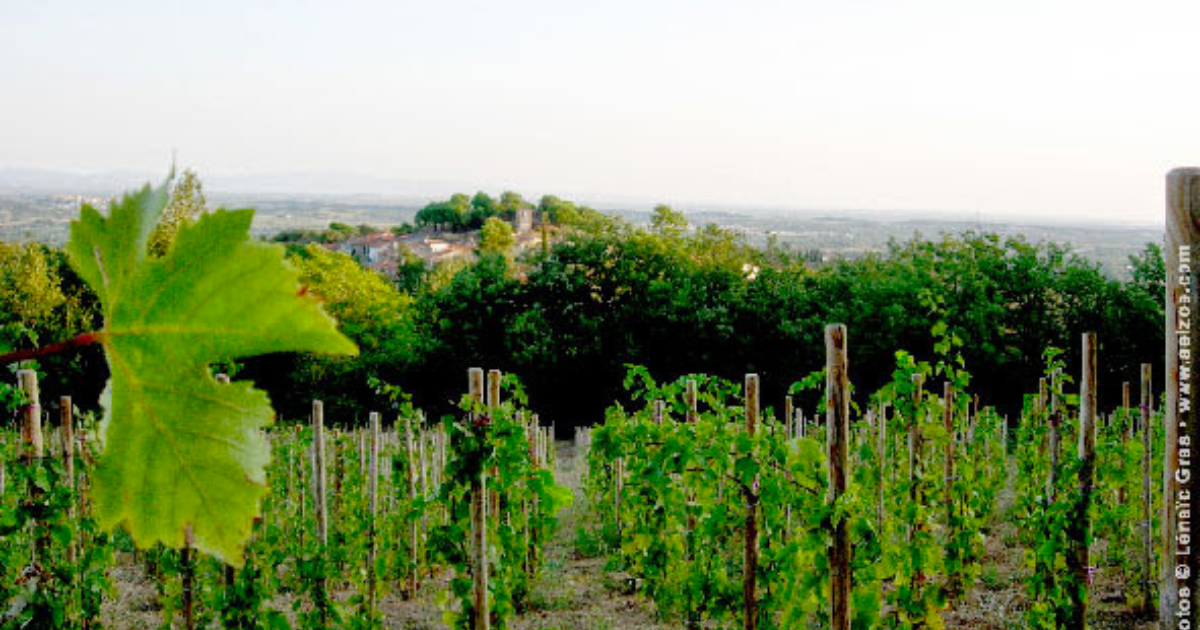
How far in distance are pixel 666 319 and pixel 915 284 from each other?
5.69m

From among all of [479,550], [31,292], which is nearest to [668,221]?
[31,292]

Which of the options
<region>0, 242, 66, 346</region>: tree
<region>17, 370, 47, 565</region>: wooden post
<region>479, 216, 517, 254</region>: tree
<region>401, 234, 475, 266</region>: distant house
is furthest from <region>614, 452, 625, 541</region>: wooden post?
<region>479, 216, 517, 254</region>: tree

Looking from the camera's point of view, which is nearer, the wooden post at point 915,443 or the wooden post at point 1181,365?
the wooden post at point 1181,365

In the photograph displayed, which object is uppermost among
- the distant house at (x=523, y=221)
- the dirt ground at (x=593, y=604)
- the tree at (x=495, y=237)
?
the distant house at (x=523, y=221)

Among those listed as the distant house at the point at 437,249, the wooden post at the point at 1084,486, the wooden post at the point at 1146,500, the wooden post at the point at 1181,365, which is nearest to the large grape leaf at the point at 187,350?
the wooden post at the point at 1181,365

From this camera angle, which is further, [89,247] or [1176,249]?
[1176,249]

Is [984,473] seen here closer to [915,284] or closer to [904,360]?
[904,360]

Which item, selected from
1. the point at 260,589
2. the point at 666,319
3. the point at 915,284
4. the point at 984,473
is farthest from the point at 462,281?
the point at 260,589

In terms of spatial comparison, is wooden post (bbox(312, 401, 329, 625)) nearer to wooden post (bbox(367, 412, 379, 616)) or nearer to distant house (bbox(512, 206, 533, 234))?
wooden post (bbox(367, 412, 379, 616))

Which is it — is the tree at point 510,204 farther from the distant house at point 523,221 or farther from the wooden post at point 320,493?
the wooden post at point 320,493

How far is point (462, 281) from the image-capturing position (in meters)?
23.8

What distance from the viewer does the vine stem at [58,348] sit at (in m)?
0.38

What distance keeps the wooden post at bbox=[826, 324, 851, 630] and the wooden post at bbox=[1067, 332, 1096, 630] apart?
62.4 inches

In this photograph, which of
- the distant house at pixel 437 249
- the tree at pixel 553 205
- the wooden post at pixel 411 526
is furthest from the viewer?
the tree at pixel 553 205
